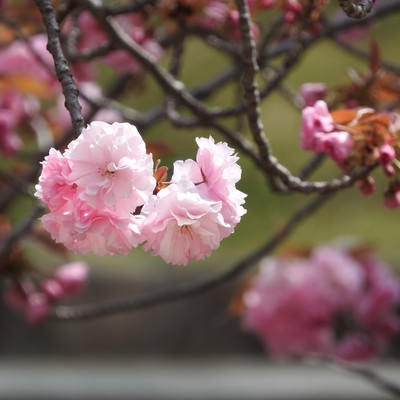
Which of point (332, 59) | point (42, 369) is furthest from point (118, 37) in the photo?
point (332, 59)

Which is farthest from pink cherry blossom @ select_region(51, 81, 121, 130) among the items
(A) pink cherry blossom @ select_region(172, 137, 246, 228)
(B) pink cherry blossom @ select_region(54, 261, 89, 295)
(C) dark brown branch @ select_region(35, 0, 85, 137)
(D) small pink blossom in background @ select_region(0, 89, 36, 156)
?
(A) pink cherry blossom @ select_region(172, 137, 246, 228)

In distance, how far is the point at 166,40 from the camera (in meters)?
2.02

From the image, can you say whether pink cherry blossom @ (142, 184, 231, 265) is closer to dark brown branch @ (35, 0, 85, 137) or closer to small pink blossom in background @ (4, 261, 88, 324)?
dark brown branch @ (35, 0, 85, 137)

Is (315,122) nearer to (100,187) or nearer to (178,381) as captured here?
(100,187)

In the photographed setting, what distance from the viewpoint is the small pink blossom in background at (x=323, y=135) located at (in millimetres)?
1182

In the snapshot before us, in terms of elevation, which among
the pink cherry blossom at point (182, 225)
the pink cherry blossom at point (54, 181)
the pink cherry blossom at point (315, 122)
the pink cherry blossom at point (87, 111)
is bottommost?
the pink cherry blossom at point (182, 225)

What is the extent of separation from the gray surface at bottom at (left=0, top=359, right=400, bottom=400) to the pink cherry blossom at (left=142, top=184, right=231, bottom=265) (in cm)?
280

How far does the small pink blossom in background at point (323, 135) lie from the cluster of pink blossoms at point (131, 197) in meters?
0.36

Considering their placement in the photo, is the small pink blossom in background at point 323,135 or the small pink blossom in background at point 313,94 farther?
the small pink blossom in background at point 313,94

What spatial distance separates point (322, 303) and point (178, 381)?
1.63 m

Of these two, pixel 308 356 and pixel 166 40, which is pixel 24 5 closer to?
pixel 166 40

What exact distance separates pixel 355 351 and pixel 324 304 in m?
→ 0.13

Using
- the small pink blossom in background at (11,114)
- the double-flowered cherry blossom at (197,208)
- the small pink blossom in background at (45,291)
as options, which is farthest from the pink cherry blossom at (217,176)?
the small pink blossom in background at (11,114)

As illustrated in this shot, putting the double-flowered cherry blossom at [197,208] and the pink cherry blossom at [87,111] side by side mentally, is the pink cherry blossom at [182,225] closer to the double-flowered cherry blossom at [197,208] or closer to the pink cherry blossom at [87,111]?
the double-flowered cherry blossom at [197,208]
